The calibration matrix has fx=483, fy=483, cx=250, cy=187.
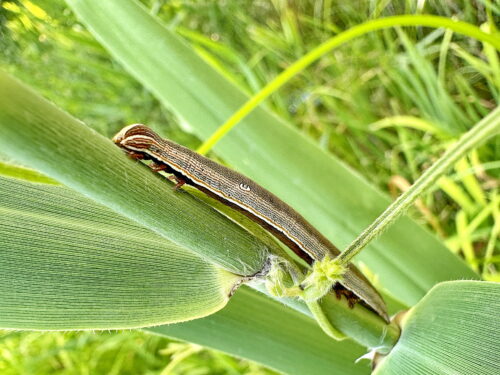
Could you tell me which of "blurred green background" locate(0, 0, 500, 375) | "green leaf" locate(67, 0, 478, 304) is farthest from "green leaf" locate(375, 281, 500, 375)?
"blurred green background" locate(0, 0, 500, 375)

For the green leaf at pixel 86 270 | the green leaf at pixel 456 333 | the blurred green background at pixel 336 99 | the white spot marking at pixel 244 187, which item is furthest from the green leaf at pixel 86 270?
the blurred green background at pixel 336 99

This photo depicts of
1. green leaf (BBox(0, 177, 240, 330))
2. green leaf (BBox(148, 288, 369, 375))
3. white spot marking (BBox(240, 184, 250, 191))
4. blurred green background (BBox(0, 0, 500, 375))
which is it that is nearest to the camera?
green leaf (BBox(0, 177, 240, 330))

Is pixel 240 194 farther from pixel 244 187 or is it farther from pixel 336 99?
pixel 336 99

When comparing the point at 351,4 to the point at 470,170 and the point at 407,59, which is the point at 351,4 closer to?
the point at 407,59

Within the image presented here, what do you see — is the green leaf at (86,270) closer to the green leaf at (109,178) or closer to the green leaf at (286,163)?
the green leaf at (109,178)

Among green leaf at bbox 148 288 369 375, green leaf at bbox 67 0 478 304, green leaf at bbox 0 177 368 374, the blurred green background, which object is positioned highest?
the blurred green background

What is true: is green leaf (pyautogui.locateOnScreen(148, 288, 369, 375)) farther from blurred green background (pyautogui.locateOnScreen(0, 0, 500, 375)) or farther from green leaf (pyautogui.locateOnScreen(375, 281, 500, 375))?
blurred green background (pyautogui.locateOnScreen(0, 0, 500, 375))

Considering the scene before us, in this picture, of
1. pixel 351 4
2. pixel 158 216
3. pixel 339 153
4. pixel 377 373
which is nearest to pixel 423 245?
pixel 377 373

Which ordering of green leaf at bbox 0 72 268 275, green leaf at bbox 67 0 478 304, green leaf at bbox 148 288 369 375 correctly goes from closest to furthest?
1. green leaf at bbox 0 72 268 275
2. green leaf at bbox 148 288 369 375
3. green leaf at bbox 67 0 478 304
